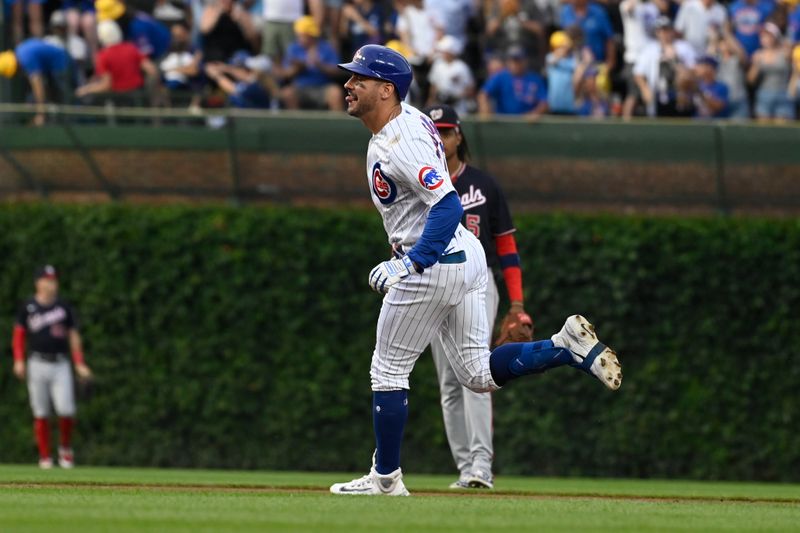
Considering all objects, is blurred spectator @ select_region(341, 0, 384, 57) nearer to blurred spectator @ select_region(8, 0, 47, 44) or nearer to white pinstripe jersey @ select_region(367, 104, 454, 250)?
blurred spectator @ select_region(8, 0, 47, 44)

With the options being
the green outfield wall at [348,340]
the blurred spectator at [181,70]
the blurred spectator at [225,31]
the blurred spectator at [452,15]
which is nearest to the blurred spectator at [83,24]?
the blurred spectator at [181,70]

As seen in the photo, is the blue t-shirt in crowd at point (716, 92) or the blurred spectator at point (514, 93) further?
the blurred spectator at point (514, 93)

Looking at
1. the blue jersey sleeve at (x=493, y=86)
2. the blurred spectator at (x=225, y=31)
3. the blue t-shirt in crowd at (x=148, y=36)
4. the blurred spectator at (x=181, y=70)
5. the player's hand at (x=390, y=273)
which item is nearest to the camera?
the player's hand at (x=390, y=273)

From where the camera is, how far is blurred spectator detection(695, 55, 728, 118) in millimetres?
17109

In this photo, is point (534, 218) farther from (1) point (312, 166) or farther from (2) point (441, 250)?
(2) point (441, 250)

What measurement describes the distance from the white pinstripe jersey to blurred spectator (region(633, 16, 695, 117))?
9.33 meters

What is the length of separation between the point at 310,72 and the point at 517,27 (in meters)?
2.67

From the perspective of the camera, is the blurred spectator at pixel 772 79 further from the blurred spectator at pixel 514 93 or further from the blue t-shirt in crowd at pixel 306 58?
the blue t-shirt in crowd at pixel 306 58

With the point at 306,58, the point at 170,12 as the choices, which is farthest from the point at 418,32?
the point at 170,12

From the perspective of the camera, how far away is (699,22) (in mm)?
18094

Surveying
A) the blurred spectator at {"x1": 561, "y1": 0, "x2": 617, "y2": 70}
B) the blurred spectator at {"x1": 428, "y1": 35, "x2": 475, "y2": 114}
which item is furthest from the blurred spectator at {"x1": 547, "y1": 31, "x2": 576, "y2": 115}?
the blurred spectator at {"x1": 428, "y1": 35, "x2": 475, "y2": 114}

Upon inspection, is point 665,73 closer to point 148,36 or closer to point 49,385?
point 148,36

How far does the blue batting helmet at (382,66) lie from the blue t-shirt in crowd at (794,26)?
10468mm

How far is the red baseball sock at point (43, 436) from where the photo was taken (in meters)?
15.7
